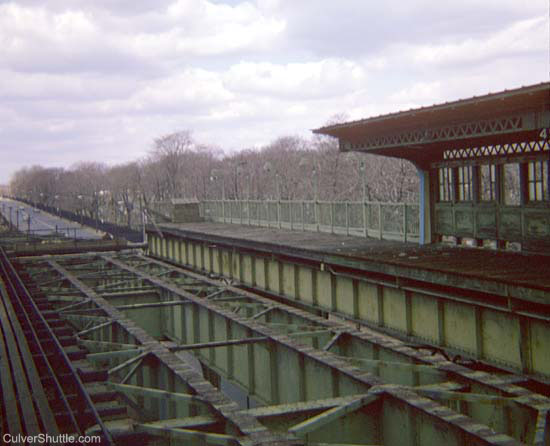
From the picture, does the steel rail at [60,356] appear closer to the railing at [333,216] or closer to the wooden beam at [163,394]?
the wooden beam at [163,394]

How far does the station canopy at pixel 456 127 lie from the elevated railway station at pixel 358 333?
5 cm

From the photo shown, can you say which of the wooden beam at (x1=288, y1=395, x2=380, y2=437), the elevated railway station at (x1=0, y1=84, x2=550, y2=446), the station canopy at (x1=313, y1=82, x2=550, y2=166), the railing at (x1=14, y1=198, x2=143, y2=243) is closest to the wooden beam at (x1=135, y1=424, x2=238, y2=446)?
the elevated railway station at (x1=0, y1=84, x2=550, y2=446)

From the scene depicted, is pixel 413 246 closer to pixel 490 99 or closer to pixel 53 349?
pixel 490 99

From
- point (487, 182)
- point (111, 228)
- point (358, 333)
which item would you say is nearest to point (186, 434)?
point (358, 333)

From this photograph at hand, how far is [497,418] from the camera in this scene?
33.9ft

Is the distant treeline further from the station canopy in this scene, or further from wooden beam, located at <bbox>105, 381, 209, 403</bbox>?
wooden beam, located at <bbox>105, 381, 209, 403</bbox>

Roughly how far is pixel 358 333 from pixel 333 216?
13821mm

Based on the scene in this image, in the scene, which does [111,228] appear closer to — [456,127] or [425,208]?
[425,208]

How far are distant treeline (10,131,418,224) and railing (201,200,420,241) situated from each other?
167cm

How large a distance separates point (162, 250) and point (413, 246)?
22.9 m

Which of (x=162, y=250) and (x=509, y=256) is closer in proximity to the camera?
(x=509, y=256)

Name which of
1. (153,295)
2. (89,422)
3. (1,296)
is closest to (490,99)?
(89,422)

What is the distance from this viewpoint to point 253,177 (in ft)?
359

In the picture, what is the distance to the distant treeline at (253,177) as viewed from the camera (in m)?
67.8
